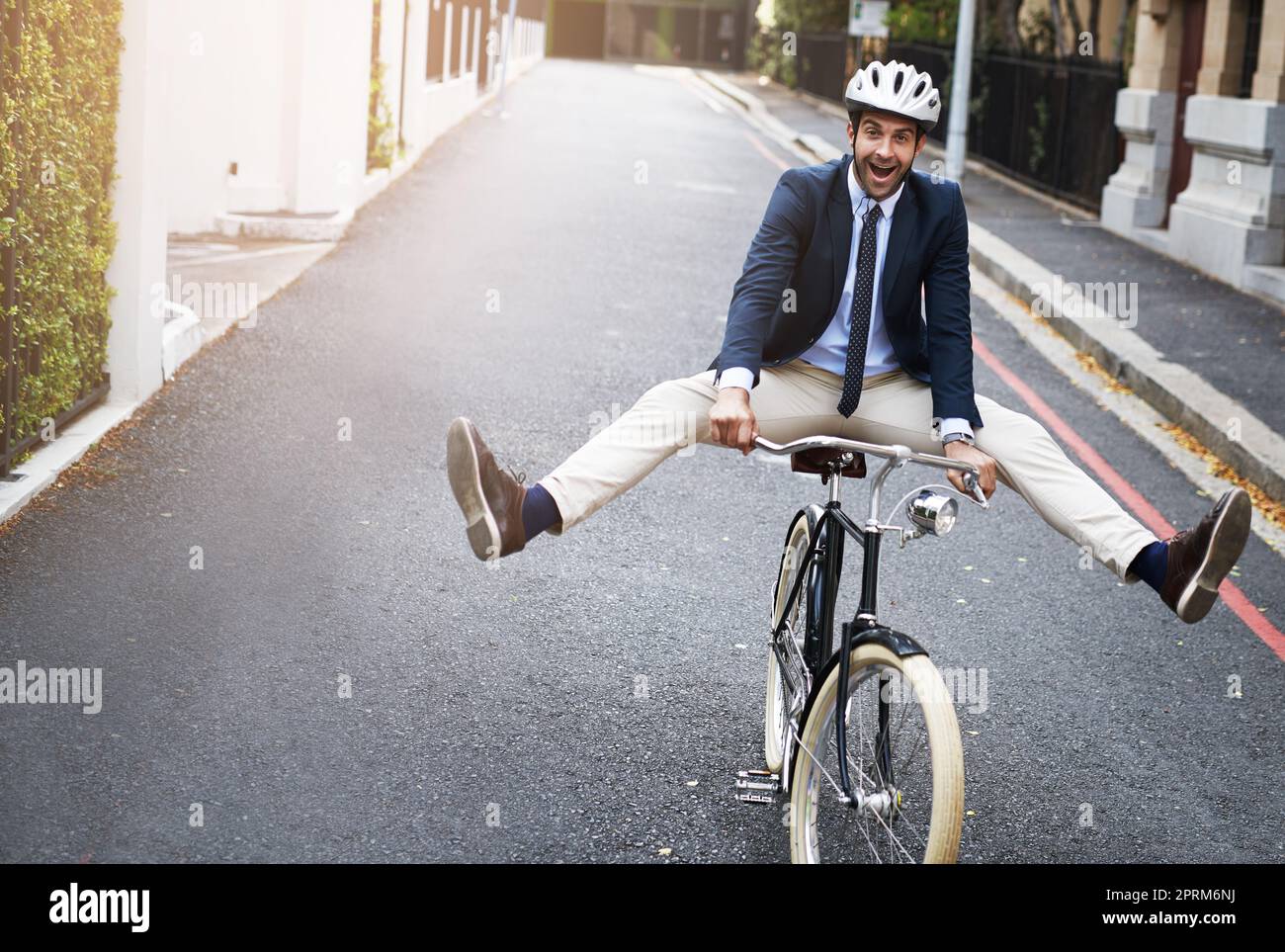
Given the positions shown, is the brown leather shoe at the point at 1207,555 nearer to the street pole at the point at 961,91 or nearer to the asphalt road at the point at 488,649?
the asphalt road at the point at 488,649

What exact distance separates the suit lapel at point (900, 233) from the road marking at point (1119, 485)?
1.81 m

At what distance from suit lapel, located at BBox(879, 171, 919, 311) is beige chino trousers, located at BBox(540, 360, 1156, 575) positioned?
0.32 m

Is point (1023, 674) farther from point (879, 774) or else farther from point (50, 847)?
point (50, 847)

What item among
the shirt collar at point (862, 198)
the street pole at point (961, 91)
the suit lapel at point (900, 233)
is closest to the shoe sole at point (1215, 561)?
the suit lapel at point (900, 233)

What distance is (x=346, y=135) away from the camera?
15.6m

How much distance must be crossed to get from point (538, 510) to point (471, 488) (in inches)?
7.6

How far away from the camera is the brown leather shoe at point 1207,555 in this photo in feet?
13.4

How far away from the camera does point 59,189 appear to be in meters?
7.29

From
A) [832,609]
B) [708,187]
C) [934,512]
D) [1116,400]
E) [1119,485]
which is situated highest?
[708,187]

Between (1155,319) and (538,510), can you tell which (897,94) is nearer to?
(538,510)

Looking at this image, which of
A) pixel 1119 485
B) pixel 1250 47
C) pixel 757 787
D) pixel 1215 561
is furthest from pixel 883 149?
pixel 1250 47

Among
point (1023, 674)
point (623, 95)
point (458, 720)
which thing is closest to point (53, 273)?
point (458, 720)

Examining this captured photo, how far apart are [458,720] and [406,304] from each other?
719cm
